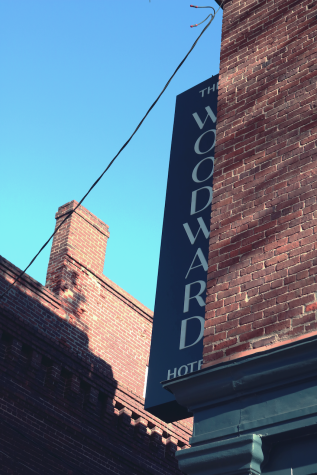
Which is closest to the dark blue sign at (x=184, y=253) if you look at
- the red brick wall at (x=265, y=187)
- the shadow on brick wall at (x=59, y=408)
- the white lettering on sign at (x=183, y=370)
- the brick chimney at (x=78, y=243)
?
the white lettering on sign at (x=183, y=370)

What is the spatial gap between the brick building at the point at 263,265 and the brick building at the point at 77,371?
20.5 ft

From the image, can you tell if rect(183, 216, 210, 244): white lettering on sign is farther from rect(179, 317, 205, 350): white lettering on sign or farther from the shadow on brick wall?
the shadow on brick wall

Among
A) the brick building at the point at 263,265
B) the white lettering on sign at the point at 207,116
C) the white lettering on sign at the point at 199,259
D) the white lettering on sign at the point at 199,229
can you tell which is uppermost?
the white lettering on sign at the point at 207,116

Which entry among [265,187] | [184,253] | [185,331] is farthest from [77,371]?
[265,187]

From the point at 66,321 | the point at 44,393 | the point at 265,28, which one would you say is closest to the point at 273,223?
the point at 265,28

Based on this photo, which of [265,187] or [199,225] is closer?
[265,187]

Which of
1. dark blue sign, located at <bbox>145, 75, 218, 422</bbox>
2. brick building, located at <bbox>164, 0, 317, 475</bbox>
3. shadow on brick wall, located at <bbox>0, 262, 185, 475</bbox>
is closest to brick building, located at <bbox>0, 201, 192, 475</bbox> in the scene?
shadow on brick wall, located at <bbox>0, 262, 185, 475</bbox>

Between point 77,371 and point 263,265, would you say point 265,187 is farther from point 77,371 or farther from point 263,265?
point 77,371

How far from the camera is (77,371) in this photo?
1188 cm

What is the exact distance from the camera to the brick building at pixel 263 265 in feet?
14.5

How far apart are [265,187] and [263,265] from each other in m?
0.80

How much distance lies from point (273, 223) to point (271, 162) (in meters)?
0.67

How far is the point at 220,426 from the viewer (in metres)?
4.73

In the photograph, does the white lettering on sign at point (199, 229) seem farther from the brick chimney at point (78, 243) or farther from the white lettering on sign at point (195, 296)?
the brick chimney at point (78, 243)
